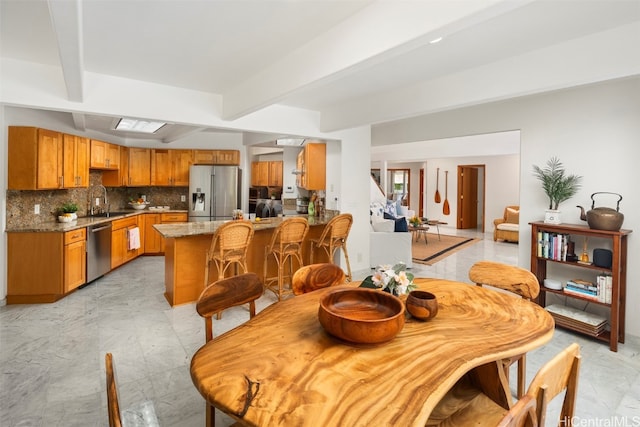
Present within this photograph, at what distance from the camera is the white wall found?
3.13 m

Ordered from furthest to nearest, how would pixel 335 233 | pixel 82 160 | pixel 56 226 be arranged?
1. pixel 82 160
2. pixel 335 233
3. pixel 56 226

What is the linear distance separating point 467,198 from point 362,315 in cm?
1082

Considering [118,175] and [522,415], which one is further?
[118,175]

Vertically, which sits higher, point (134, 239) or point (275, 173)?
point (275, 173)

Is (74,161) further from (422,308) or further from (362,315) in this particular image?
(422,308)

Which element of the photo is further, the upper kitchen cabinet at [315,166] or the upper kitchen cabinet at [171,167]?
the upper kitchen cabinet at [171,167]

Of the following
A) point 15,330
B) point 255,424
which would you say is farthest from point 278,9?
point 15,330

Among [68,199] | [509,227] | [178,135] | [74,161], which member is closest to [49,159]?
[74,161]

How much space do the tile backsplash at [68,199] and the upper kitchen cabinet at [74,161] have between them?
1.03 ft

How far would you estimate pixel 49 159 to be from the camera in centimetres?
421

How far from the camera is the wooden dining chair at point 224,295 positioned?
5.75ft

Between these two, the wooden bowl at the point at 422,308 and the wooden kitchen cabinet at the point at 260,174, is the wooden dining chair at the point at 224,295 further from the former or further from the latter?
the wooden kitchen cabinet at the point at 260,174

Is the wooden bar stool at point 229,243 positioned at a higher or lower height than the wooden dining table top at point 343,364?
higher

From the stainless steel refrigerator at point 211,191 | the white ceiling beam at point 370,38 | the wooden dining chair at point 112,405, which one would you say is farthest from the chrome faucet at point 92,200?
the wooden dining chair at point 112,405
